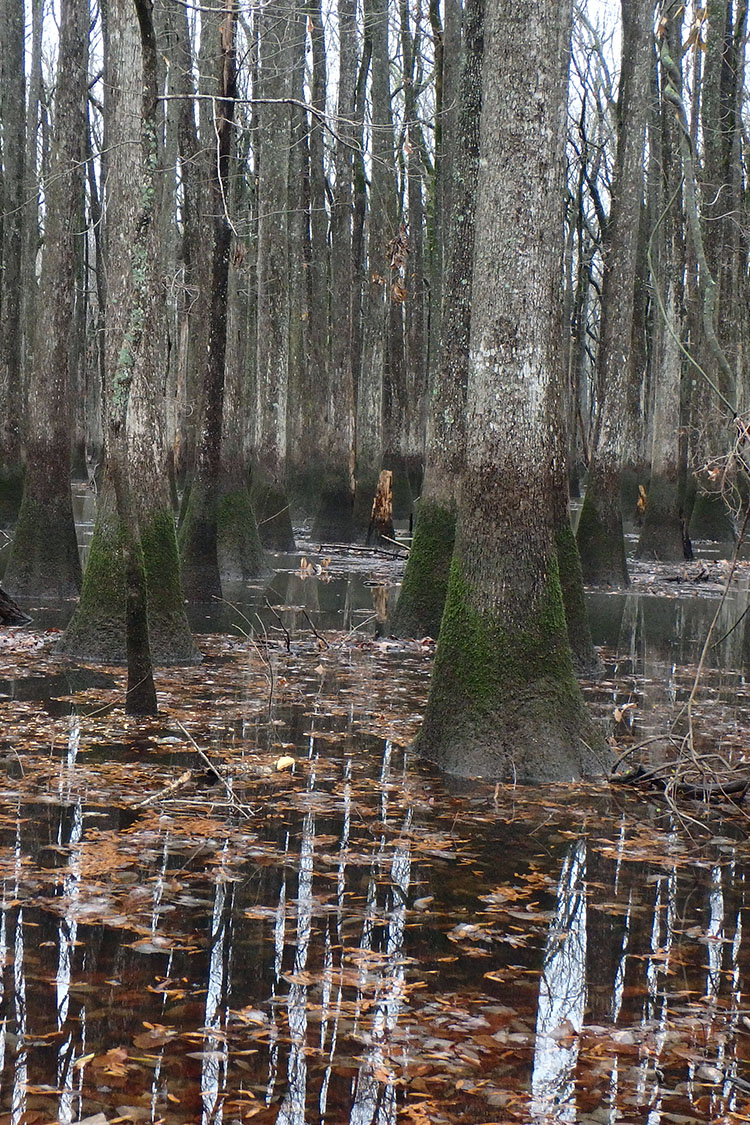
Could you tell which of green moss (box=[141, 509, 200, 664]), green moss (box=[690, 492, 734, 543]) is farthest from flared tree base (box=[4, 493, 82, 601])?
green moss (box=[690, 492, 734, 543])

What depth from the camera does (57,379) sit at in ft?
45.8

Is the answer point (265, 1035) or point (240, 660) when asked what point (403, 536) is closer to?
point (240, 660)

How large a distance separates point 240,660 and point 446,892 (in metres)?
5.97

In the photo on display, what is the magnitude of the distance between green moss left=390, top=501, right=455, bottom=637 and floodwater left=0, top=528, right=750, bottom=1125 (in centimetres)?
338

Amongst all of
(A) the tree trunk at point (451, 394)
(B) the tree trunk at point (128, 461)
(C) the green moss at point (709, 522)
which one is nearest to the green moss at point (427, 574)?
(A) the tree trunk at point (451, 394)

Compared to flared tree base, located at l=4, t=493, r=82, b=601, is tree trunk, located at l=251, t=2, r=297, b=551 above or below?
above

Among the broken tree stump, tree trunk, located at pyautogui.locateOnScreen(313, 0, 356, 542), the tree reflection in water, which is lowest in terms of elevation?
the tree reflection in water

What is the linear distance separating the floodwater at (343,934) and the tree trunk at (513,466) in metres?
0.44

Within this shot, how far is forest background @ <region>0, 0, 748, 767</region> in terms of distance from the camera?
8.07 m

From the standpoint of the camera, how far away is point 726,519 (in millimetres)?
24734

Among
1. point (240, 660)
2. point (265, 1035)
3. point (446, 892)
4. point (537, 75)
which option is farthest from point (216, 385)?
point (265, 1035)

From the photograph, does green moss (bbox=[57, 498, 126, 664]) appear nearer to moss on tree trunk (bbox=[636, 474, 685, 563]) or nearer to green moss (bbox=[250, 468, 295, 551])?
green moss (bbox=[250, 468, 295, 551])

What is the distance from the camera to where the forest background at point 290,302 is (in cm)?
807

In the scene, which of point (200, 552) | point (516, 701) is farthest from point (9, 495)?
point (516, 701)
